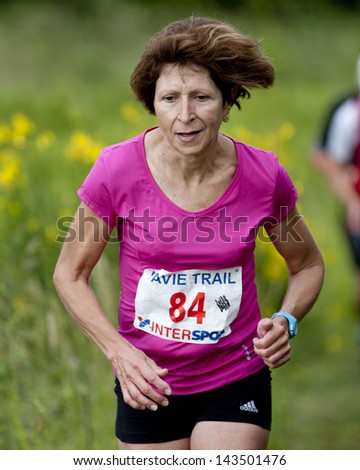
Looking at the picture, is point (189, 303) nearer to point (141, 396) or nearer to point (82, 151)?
point (141, 396)

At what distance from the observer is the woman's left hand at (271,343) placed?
3.09 metres

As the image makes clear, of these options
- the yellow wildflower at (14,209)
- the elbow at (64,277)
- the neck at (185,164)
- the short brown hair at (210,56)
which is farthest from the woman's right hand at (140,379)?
the yellow wildflower at (14,209)

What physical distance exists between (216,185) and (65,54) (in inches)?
476

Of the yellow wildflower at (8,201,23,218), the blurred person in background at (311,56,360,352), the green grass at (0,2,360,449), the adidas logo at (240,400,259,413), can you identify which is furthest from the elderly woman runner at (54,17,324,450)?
the yellow wildflower at (8,201,23,218)

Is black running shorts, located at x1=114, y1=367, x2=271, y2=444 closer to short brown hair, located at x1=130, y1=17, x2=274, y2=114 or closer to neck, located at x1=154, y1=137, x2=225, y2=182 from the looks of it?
neck, located at x1=154, y1=137, x2=225, y2=182

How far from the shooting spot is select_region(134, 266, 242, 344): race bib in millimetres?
3164

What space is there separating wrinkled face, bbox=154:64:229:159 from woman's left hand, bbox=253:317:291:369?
1.75ft

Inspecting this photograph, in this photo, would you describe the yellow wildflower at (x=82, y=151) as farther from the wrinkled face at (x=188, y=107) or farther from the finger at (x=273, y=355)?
the finger at (x=273, y=355)

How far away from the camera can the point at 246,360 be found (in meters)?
3.29

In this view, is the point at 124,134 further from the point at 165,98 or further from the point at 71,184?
the point at 165,98

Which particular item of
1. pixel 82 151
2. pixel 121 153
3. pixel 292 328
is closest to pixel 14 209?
pixel 82 151

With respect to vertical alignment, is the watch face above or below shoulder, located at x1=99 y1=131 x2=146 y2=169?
below

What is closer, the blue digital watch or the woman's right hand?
the woman's right hand

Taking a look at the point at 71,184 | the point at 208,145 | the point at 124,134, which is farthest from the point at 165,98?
the point at 124,134
